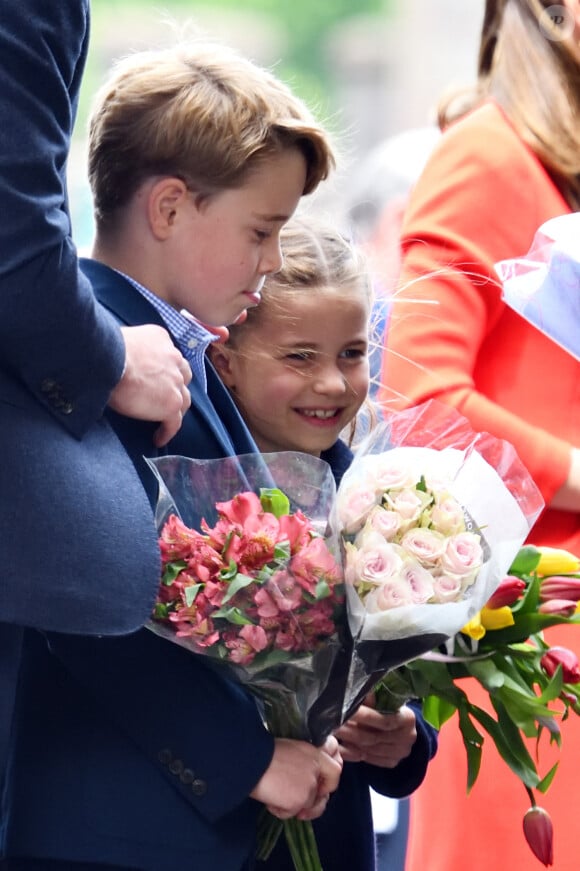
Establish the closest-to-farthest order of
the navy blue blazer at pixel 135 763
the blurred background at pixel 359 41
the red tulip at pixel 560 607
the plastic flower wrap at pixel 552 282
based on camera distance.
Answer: the navy blue blazer at pixel 135 763 < the red tulip at pixel 560 607 < the plastic flower wrap at pixel 552 282 < the blurred background at pixel 359 41

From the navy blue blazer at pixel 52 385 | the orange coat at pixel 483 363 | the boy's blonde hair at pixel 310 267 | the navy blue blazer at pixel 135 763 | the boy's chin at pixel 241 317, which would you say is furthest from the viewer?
the orange coat at pixel 483 363

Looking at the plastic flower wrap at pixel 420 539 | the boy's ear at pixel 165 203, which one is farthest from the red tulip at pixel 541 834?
the boy's ear at pixel 165 203

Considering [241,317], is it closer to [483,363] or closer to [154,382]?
[154,382]

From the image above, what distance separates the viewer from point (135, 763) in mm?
1870

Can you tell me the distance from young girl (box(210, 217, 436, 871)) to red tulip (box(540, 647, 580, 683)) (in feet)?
0.96

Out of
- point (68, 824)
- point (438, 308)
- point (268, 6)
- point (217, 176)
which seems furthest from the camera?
point (268, 6)

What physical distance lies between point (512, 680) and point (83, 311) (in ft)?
2.24

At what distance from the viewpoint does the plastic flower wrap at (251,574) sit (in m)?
1.77

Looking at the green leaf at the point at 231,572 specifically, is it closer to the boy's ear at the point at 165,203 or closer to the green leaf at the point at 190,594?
the green leaf at the point at 190,594

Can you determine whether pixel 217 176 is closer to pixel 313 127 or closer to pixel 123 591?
pixel 313 127

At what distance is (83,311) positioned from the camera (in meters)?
1.69

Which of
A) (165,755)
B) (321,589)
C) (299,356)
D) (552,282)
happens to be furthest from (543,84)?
(165,755)

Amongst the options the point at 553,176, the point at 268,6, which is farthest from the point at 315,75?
the point at 553,176

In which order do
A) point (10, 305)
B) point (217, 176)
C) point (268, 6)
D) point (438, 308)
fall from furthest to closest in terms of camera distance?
point (268, 6) < point (438, 308) < point (217, 176) < point (10, 305)
